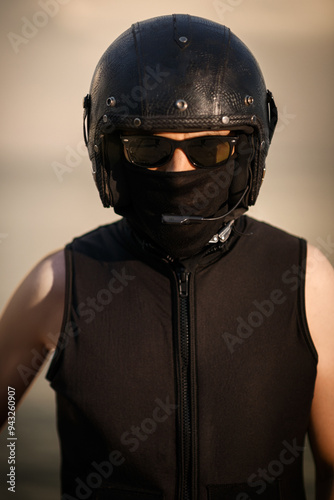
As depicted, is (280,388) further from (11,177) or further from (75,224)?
(11,177)

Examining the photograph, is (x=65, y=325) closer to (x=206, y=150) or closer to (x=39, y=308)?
(x=39, y=308)

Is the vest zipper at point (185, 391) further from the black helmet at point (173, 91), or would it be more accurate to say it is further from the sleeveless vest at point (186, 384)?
the black helmet at point (173, 91)

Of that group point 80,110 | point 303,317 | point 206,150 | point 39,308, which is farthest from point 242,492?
point 80,110

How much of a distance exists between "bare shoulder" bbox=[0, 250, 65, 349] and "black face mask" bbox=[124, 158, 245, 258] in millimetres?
330

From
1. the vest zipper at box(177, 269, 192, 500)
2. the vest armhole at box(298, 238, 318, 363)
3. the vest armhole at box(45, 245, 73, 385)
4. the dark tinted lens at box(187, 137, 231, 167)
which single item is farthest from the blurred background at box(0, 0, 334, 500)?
the dark tinted lens at box(187, 137, 231, 167)

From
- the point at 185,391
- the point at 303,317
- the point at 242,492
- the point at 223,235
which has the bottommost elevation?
the point at 242,492

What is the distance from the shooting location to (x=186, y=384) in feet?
6.10

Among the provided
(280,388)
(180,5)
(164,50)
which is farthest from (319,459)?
(180,5)

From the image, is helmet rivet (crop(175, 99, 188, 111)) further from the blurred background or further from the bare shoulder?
the blurred background

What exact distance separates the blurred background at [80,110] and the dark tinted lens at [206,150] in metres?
3.10

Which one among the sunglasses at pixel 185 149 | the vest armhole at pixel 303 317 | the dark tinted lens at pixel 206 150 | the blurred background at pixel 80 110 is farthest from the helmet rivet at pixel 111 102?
the blurred background at pixel 80 110

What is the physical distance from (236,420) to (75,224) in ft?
13.8

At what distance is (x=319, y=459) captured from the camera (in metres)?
2.01

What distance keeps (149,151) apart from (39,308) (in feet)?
1.92
